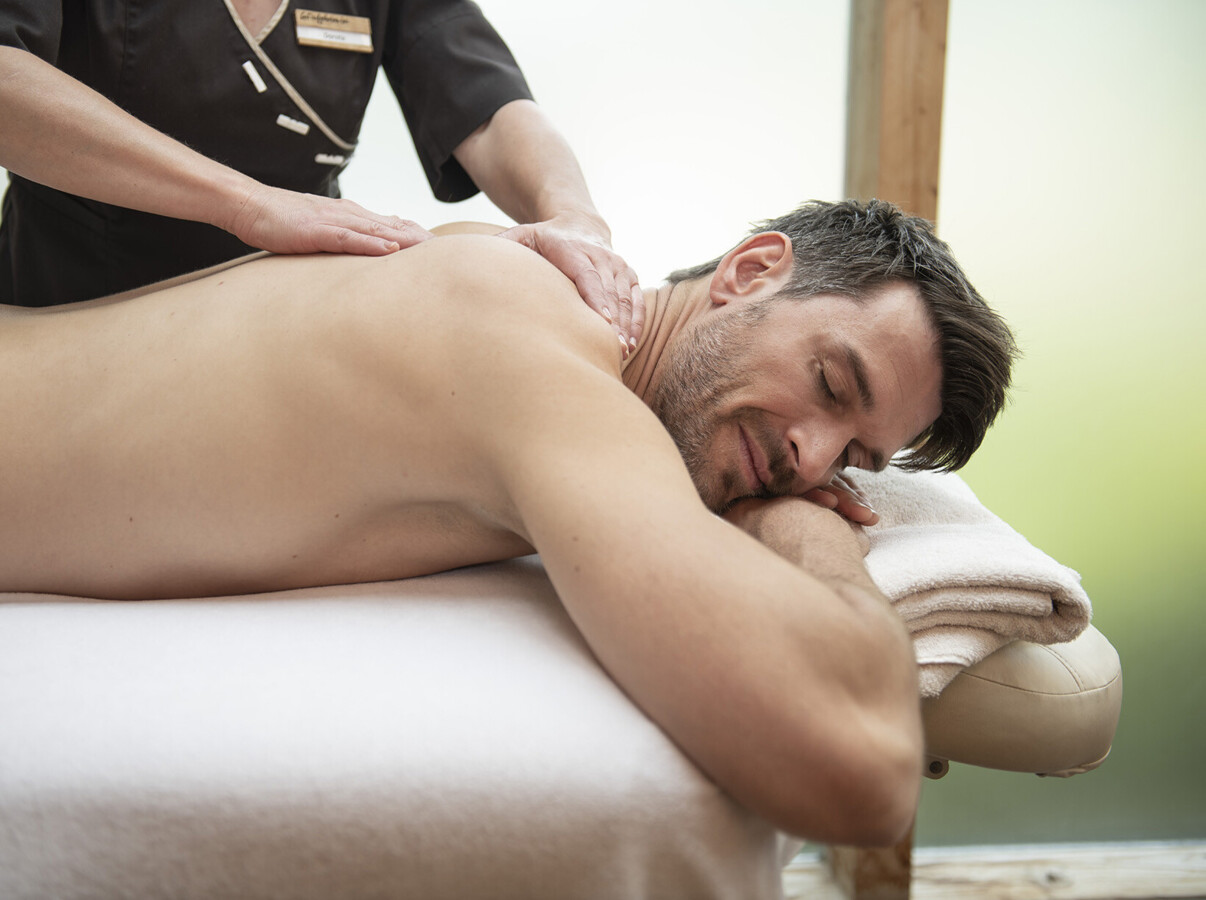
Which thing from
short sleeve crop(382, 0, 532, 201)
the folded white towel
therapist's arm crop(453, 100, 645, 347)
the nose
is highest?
short sleeve crop(382, 0, 532, 201)

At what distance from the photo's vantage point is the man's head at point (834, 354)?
3.52 feet

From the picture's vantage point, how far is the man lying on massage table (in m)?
0.64

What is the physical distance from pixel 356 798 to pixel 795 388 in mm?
698

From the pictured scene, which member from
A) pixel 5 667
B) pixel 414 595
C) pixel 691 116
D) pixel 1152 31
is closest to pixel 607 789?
pixel 414 595

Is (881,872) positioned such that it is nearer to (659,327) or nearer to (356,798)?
(659,327)

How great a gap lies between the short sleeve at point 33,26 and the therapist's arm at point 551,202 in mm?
632

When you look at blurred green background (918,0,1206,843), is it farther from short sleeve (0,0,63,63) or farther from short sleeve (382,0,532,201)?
short sleeve (0,0,63,63)

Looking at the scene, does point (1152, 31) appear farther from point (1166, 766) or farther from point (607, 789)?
point (607, 789)

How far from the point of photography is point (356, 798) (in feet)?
2.02

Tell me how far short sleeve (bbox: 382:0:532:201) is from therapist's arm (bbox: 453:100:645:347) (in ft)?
0.10

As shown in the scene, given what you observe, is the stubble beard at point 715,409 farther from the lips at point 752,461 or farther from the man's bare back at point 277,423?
the man's bare back at point 277,423

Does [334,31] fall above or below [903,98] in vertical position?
above

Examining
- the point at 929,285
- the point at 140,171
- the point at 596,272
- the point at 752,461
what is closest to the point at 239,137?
the point at 140,171

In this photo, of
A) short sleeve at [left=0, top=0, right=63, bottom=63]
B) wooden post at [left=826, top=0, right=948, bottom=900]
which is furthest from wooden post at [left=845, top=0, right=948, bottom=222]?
short sleeve at [left=0, top=0, right=63, bottom=63]
